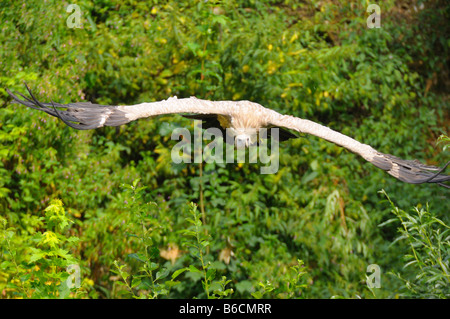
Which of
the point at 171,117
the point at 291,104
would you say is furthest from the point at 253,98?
the point at 171,117

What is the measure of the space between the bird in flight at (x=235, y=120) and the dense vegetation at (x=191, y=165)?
1.00 m

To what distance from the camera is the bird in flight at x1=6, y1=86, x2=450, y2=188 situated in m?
2.52

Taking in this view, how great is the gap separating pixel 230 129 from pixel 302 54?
5.33 ft

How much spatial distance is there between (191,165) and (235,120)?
4.76 feet

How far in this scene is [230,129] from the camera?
3.40 meters

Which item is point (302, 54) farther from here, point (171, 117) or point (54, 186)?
point (54, 186)

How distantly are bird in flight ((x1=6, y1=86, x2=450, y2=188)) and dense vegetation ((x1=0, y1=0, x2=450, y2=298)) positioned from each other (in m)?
1.00

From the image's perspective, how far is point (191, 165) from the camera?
461cm
